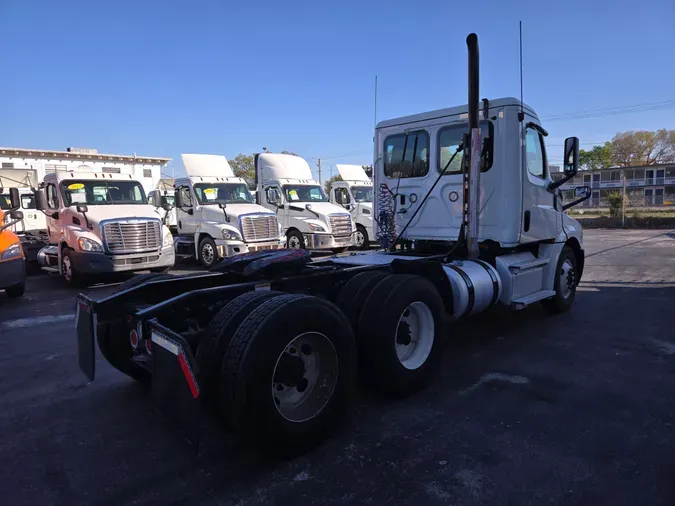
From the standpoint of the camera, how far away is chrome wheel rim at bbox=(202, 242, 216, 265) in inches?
537

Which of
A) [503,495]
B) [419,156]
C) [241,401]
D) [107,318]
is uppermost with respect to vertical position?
[419,156]

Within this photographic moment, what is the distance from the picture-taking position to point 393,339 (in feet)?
12.8

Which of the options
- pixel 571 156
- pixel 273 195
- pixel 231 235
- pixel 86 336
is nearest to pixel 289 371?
pixel 86 336

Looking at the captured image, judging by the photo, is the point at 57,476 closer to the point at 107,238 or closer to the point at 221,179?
the point at 107,238

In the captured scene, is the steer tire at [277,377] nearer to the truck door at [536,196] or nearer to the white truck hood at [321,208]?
the truck door at [536,196]

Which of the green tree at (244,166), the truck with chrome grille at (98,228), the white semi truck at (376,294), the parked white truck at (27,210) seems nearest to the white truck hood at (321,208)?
the truck with chrome grille at (98,228)

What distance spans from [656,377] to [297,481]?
3.61 metres

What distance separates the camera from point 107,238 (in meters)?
10.2

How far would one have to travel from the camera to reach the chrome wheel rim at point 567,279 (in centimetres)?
701

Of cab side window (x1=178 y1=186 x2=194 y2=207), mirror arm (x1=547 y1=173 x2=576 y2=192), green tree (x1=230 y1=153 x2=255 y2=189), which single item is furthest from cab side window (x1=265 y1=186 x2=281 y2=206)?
green tree (x1=230 y1=153 x2=255 y2=189)

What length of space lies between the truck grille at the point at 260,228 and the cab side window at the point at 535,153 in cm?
855

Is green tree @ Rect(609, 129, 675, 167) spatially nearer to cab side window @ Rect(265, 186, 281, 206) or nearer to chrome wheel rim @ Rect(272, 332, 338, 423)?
cab side window @ Rect(265, 186, 281, 206)

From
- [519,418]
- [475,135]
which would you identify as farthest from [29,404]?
[475,135]

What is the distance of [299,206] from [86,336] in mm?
12609
